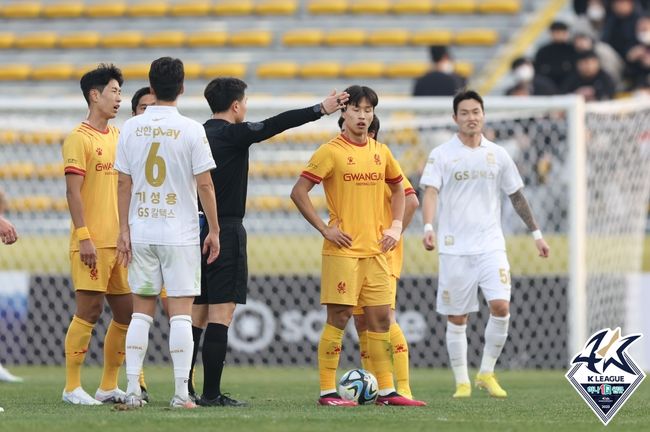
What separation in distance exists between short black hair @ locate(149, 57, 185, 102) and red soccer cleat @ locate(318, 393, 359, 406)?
2069 millimetres

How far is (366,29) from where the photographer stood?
18.8 m

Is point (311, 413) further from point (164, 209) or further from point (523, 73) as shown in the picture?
point (523, 73)

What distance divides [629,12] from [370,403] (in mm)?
9817

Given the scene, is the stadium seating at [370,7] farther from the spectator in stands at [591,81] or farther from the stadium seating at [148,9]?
the spectator in stands at [591,81]

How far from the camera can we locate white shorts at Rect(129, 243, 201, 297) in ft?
23.9

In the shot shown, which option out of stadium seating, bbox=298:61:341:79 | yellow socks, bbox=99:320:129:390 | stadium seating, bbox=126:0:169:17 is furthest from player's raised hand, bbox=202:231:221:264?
stadium seating, bbox=126:0:169:17

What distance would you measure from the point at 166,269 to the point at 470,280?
2896 mm

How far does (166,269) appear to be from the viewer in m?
7.31

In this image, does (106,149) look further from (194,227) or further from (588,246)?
(588,246)

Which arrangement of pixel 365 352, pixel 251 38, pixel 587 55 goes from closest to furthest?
pixel 365 352 < pixel 587 55 < pixel 251 38

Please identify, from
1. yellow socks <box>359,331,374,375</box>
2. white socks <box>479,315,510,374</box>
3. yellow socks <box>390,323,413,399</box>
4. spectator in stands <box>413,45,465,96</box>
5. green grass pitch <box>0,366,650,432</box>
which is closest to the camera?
green grass pitch <box>0,366,650,432</box>

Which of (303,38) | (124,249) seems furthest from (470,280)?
(303,38)

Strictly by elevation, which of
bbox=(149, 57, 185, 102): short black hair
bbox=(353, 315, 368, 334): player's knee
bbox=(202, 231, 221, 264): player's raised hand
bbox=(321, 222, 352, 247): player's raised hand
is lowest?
bbox=(353, 315, 368, 334): player's knee

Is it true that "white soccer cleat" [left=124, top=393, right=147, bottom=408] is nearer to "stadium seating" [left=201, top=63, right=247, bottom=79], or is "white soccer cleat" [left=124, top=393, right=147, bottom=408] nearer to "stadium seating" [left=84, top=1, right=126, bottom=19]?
Result: "stadium seating" [left=201, top=63, right=247, bottom=79]
